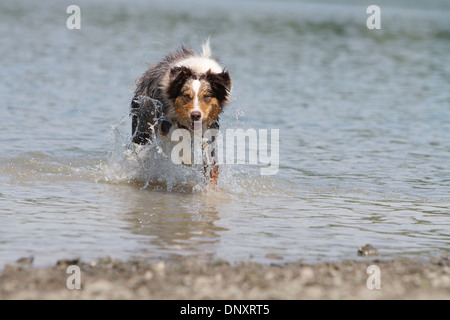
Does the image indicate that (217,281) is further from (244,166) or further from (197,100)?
(244,166)

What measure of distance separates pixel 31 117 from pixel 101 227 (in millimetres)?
7064

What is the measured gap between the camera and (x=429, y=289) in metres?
5.56

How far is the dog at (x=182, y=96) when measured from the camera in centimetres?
865

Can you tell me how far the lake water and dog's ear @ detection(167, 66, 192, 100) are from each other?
111 centimetres

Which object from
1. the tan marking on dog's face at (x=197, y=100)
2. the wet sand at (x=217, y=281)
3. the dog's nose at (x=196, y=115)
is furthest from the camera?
the tan marking on dog's face at (x=197, y=100)

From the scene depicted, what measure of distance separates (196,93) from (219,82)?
35 centimetres

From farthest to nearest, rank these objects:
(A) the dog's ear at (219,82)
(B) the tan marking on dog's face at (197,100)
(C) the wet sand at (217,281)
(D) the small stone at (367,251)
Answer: (A) the dog's ear at (219,82) → (B) the tan marking on dog's face at (197,100) → (D) the small stone at (367,251) → (C) the wet sand at (217,281)

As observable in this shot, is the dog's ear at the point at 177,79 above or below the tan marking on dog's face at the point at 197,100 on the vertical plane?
above

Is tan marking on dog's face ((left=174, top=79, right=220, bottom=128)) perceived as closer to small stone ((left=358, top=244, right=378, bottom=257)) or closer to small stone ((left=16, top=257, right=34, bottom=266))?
small stone ((left=358, top=244, right=378, bottom=257))

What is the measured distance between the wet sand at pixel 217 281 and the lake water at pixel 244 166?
15.8 inches

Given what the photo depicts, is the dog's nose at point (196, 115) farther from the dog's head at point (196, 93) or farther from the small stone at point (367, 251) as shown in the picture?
the small stone at point (367, 251)

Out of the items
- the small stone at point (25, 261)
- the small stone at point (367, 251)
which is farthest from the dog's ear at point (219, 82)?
the small stone at point (25, 261)

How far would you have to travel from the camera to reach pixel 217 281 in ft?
17.8
